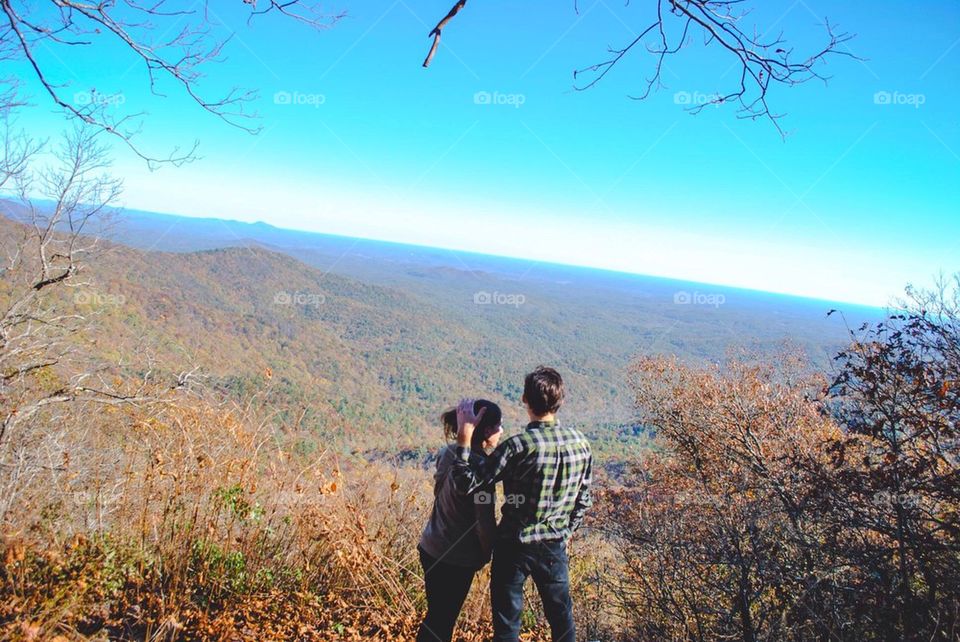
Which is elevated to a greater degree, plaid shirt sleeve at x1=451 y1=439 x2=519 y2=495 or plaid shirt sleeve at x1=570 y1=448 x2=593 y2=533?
plaid shirt sleeve at x1=451 y1=439 x2=519 y2=495

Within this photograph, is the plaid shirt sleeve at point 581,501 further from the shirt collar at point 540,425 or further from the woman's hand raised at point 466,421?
the woman's hand raised at point 466,421

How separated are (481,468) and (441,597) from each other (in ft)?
2.12

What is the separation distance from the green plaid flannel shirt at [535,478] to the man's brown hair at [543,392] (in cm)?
7

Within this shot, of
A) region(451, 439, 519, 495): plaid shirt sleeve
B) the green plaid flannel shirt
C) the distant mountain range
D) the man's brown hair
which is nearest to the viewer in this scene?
region(451, 439, 519, 495): plaid shirt sleeve

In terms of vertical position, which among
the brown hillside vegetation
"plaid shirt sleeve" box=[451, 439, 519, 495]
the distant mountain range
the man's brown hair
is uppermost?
the man's brown hair

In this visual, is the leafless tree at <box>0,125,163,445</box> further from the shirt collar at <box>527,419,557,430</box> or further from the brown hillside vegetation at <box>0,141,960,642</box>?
the shirt collar at <box>527,419,557,430</box>

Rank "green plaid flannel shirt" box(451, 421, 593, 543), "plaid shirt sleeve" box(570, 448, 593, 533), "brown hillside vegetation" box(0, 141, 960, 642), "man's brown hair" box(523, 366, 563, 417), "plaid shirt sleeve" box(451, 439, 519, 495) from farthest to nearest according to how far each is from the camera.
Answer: "brown hillside vegetation" box(0, 141, 960, 642) < "plaid shirt sleeve" box(570, 448, 593, 533) < "man's brown hair" box(523, 366, 563, 417) < "green plaid flannel shirt" box(451, 421, 593, 543) < "plaid shirt sleeve" box(451, 439, 519, 495)

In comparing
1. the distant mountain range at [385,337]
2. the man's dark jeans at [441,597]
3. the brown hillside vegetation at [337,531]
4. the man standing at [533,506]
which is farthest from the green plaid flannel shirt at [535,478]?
the distant mountain range at [385,337]

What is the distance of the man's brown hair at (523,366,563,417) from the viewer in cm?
214

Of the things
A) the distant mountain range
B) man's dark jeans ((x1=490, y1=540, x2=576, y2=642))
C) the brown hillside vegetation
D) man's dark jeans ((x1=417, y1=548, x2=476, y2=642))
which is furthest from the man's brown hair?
the distant mountain range

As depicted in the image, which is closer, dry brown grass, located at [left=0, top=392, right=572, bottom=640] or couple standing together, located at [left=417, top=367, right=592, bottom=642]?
couple standing together, located at [left=417, top=367, right=592, bottom=642]

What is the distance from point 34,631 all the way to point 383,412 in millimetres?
78341

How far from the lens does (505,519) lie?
6.99ft

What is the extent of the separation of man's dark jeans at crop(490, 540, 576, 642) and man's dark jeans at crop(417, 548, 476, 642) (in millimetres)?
138
